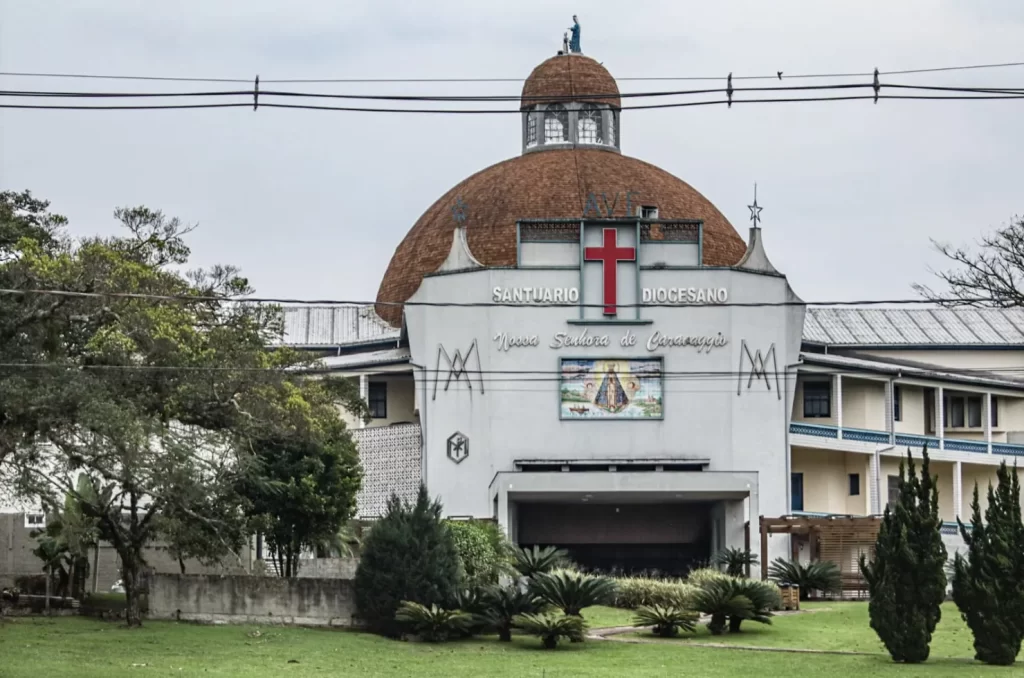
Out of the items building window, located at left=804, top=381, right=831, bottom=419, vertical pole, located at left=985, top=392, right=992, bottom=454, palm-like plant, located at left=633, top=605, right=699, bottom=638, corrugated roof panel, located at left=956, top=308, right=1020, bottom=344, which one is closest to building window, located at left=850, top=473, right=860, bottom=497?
building window, located at left=804, top=381, right=831, bottom=419

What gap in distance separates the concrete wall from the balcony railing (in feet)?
75.3

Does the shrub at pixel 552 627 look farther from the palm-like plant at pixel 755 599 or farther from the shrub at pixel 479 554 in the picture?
the shrub at pixel 479 554

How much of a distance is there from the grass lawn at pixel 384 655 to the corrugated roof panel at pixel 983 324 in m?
31.6

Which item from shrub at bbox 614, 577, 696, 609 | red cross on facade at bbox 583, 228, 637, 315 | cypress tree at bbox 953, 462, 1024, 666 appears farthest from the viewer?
red cross on facade at bbox 583, 228, 637, 315

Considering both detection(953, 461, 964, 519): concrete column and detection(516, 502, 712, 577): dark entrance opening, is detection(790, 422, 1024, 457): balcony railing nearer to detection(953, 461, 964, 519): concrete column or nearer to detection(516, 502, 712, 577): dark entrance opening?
detection(953, 461, 964, 519): concrete column

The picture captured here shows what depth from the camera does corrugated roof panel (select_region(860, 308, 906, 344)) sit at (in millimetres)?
65375

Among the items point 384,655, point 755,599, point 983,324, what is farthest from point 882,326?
point 384,655

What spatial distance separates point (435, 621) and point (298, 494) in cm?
828

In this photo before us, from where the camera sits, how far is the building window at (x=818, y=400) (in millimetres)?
59688

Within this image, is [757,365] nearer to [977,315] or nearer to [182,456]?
[977,315]

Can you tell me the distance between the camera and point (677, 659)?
30.9 metres

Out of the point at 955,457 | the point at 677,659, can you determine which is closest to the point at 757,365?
the point at 955,457

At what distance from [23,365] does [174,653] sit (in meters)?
5.80

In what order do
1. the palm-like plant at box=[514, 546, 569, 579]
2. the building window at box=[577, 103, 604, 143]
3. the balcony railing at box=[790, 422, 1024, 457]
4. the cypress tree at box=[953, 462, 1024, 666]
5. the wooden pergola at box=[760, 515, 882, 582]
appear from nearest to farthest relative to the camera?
the cypress tree at box=[953, 462, 1024, 666] → the palm-like plant at box=[514, 546, 569, 579] → the wooden pergola at box=[760, 515, 882, 582] → the balcony railing at box=[790, 422, 1024, 457] → the building window at box=[577, 103, 604, 143]
